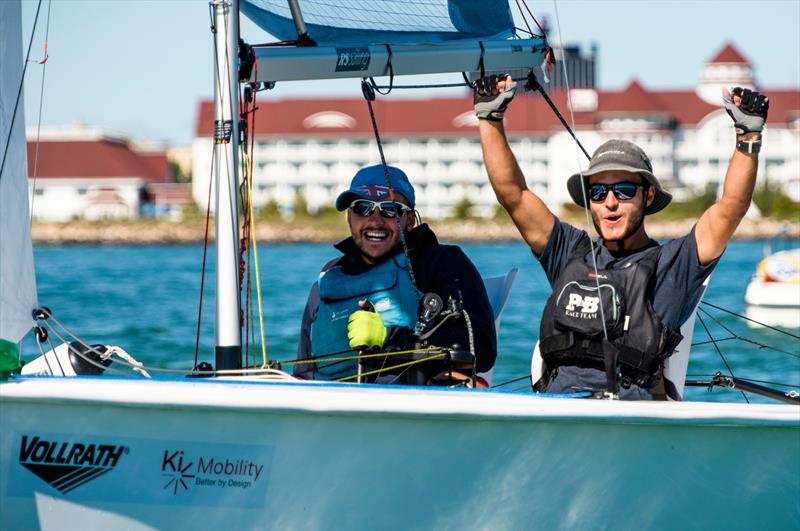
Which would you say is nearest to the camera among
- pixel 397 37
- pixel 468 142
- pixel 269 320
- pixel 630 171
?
pixel 630 171

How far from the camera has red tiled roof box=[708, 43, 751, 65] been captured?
87.4 m

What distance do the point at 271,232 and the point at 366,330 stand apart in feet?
225

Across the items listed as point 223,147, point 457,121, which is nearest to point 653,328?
point 223,147

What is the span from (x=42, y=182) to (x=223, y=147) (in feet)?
261

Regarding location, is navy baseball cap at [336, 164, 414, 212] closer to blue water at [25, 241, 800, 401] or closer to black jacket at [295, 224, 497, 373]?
black jacket at [295, 224, 497, 373]

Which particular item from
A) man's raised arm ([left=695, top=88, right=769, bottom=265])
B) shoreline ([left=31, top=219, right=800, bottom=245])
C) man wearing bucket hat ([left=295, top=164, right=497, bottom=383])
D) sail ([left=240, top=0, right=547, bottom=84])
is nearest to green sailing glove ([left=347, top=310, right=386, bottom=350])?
man wearing bucket hat ([left=295, top=164, right=497, bottom=383])

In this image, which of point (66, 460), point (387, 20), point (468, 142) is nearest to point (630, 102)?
point (468, 142)

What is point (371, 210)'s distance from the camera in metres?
4.18

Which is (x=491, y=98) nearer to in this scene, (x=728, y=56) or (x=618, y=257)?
(x=618, y=257)

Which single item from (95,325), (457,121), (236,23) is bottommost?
(95,325)

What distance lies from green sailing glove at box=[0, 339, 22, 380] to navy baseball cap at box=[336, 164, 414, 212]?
3.89 ft

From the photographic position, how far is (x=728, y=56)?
8738 centimetres

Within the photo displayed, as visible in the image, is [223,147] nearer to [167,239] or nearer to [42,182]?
[167,239]

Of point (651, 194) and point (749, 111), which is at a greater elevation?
point (749, 111)
